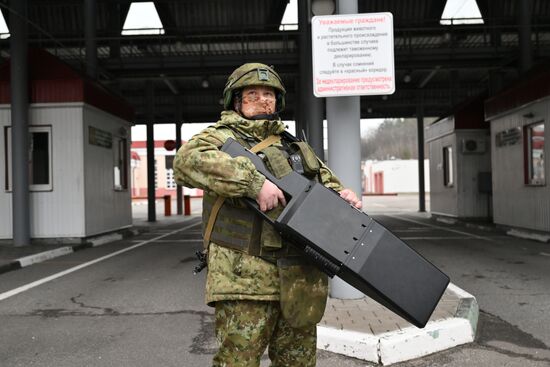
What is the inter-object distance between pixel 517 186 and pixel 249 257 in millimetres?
11911

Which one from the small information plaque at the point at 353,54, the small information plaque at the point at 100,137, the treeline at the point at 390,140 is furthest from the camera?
the treeline at the point at 390,140

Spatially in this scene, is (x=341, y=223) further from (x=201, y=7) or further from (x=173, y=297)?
(x=201, y=7)

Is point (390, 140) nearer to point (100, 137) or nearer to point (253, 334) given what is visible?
point (100, 137)

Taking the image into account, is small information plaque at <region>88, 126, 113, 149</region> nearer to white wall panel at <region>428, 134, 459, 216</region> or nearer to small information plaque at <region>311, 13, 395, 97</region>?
small information plaque at <region>311, 13, 395, 97</region>

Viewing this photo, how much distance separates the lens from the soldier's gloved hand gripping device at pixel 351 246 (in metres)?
2.01

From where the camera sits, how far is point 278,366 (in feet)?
7.36

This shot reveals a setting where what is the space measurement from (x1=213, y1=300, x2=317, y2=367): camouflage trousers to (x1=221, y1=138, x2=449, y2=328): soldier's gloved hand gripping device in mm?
305

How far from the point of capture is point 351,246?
2.07 meters

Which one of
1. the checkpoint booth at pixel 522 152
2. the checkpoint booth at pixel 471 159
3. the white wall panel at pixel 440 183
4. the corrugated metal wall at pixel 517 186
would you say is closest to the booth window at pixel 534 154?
the checkpoint booth at pixel 522 152

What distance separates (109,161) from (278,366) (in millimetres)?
12088

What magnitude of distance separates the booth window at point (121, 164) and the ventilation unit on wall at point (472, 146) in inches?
405

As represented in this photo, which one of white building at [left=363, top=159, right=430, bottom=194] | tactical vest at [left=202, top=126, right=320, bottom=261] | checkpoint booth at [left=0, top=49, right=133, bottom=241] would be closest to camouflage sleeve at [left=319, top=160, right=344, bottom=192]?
tactical vest at [left=202, top=126, right=320, bottom=261]

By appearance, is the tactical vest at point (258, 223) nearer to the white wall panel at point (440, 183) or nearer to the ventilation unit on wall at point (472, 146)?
the ventilation unit on wall at point (472, 146)

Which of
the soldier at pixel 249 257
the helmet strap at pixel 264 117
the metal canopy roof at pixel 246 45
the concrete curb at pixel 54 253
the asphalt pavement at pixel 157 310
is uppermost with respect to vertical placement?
the metal canopy roof at pixel 246 45
